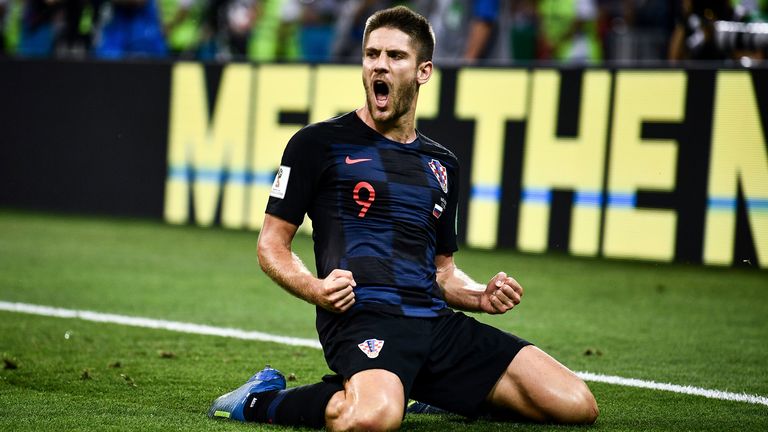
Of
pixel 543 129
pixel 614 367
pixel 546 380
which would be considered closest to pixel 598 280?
pixel 543 129

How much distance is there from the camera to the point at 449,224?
518 cm

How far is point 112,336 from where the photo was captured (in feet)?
22.5

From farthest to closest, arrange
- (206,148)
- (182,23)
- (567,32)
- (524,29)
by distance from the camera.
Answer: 1. (182,23)
2. (567,32)
3. (524,29)
4. (206,148)

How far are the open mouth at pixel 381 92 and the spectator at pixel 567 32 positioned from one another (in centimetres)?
996

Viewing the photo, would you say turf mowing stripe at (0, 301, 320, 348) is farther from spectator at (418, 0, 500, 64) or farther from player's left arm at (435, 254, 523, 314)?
spectator at (418, 0, 500, 64)

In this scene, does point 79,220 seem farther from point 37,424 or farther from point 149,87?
point 37,424

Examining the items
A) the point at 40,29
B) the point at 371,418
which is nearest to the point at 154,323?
the point at 371,418

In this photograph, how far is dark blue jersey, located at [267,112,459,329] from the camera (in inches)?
188

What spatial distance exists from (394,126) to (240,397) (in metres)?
1.22

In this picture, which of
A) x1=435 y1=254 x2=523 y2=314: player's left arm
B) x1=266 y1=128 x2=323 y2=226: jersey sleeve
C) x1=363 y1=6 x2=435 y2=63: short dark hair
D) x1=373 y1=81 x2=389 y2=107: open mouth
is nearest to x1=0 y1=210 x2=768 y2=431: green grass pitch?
x1=435 y1=254 x2=523 y2=314: player's left arm

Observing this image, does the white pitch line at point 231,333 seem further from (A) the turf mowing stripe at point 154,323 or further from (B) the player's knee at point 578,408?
(B) the player's knee at point 578,408

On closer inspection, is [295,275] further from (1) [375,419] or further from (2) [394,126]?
(2) [394,126]

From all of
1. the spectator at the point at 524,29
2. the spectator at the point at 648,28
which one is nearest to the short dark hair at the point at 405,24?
the spectator at the point at 648,28

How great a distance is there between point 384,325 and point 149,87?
883 centimetres
